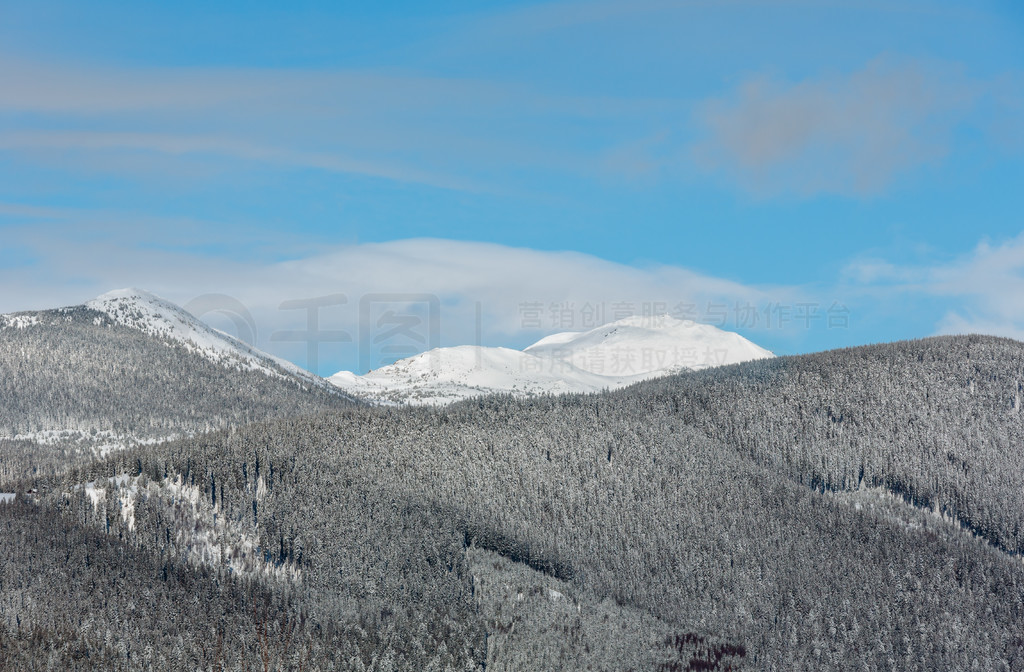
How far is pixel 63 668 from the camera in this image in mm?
164500

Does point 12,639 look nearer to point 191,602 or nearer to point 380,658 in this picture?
point 191,602

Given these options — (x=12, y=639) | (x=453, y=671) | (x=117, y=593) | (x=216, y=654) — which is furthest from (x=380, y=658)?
(x=12, y=639)

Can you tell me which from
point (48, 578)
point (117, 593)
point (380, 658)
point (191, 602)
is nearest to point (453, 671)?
point (380, 658)

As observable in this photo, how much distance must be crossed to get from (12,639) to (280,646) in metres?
43.8

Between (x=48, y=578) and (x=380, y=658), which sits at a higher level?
(x=48, y=578)

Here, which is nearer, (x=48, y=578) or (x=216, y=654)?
(x=216, y=654)

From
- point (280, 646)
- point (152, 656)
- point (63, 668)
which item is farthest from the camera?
point (280, 646)

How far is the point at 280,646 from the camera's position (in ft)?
627

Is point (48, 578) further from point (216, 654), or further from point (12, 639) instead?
point (216, 654)

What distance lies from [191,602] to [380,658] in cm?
3710

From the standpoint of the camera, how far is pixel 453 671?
195 m

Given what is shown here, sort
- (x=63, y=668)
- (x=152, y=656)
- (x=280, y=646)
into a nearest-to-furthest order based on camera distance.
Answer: (x=63, y=668), (x=152, y=656), (x=280, y=646)

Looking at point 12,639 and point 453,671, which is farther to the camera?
point 453,671

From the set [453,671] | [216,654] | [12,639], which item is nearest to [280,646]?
[216,654]
